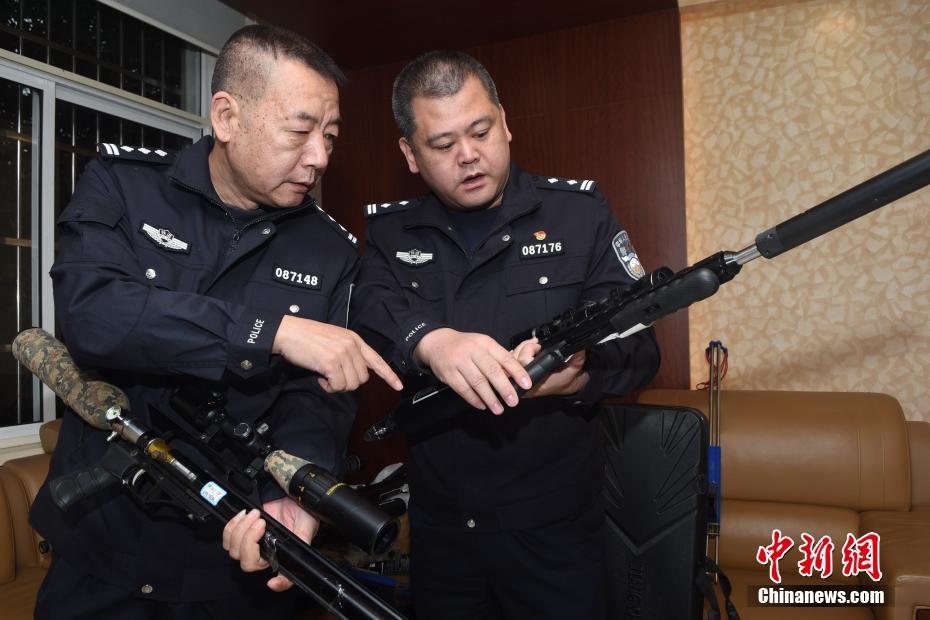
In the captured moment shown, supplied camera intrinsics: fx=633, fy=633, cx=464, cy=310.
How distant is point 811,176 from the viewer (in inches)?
134

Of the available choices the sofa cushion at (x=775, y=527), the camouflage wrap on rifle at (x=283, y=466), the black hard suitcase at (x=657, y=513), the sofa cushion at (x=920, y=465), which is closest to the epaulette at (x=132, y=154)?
the camouflage wrap on rifle at (x=283, y=466)

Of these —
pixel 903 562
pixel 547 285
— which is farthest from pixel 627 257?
pixel 903 562

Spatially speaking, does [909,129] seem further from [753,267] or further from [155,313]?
[155,313]

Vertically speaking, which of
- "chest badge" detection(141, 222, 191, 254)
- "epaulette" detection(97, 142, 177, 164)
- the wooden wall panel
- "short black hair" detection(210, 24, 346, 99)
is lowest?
"chest badge" detection(141, 222, 191, 254)

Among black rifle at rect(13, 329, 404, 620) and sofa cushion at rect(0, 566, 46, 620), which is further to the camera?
sofa cushion at rect(0, 566, 46, 620)

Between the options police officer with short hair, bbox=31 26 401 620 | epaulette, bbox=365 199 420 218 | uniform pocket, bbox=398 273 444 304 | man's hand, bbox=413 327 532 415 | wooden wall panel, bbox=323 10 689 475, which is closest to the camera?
police officer with short hair, bbox=31 26 401 620

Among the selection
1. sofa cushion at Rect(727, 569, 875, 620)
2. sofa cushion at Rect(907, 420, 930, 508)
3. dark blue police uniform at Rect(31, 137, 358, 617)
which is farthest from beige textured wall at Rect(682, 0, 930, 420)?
dark blue police uniform at Rect(31, 137, 358, 617)

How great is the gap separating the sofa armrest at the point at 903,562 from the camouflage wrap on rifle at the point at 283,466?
2295 millimetres

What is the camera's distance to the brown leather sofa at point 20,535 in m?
2.64

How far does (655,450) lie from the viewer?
7.63 ft

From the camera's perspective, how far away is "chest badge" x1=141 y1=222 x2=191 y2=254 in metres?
1.24

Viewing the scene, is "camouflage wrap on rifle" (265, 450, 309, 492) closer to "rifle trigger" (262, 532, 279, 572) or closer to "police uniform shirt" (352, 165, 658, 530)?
"rifle trigger" (262, 532, 279, 572)

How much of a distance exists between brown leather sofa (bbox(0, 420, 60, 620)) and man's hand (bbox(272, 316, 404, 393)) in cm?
231

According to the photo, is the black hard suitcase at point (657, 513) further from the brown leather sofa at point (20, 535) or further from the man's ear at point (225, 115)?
the brown leather sofa at point (20, 535)
